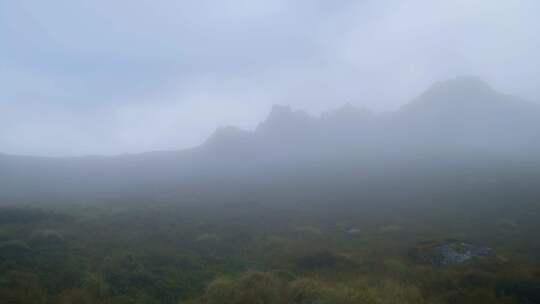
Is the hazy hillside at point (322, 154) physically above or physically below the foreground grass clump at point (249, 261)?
above

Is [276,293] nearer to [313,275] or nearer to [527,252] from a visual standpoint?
[313,275]

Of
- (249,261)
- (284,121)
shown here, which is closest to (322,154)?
(284,121)

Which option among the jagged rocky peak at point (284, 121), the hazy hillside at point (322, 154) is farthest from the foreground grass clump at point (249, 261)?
the jagged rocky peak at point (284, 121)

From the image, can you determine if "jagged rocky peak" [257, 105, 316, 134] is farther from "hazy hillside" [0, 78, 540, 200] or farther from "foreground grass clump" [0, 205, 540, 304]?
"foreground grass clump" [0, 205, 540, 304]

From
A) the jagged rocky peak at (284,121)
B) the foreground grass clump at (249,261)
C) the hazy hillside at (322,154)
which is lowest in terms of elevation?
the foreground grass clump at (249,261)

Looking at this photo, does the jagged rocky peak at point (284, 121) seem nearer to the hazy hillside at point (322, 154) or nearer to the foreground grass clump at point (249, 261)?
the hazy hillside at point (322, 154)

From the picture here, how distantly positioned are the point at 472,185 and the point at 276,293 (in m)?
35.1

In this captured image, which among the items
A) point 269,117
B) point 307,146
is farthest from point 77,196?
point 269,117

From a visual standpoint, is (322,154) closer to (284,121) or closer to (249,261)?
(284,121)

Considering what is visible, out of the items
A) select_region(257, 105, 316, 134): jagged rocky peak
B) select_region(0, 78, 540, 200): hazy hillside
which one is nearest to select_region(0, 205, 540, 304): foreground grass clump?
select_region(0, 78, 540, 200): hazy hillside

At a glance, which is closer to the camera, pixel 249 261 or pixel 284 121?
pixel 249 261

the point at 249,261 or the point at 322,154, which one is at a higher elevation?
the point at 322,154

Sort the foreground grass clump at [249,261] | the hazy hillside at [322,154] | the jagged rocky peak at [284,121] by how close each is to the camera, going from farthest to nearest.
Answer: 1. the jagged rocky peak at [284,121]
2. the hazy hillside at [322,154]
3. the foreground grass clump at [249,261]

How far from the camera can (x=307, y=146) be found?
88750 mm
